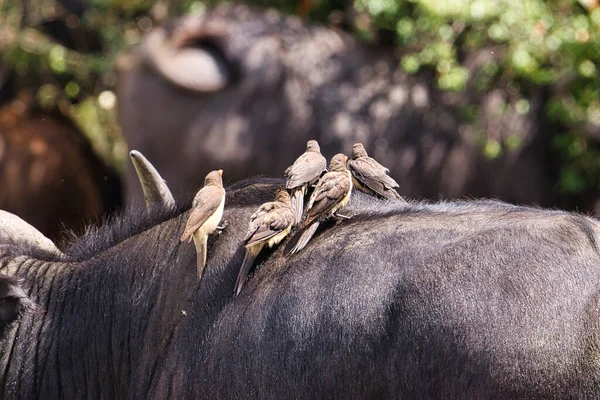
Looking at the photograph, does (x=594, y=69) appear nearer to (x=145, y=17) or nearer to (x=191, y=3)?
(x=191, y=3)

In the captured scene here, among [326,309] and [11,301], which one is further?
[11,301]

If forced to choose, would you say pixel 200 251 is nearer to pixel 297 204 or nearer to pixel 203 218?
pixel 203 218

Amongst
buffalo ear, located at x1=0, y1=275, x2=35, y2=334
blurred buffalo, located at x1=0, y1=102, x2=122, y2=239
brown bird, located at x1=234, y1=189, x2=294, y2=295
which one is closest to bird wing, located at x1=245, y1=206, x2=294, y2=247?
brown bird, located at x1=234, y1=189, x2=294, y2=295

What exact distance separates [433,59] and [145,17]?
11.7 ft

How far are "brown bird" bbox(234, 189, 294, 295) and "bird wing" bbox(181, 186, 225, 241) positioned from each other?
166mm

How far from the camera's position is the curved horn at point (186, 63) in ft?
29.2

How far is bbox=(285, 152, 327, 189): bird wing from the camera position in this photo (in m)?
3.59

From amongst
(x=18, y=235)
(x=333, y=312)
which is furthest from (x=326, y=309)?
(x=18, y=235)

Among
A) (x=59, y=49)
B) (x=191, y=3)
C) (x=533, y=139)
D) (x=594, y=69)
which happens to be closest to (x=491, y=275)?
(x=594, y=69)

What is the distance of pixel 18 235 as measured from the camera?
416 cm

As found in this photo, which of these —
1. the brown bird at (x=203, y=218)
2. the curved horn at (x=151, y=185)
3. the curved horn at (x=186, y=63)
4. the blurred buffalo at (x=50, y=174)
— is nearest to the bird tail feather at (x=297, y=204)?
the brown bird at (x=203, y=218)

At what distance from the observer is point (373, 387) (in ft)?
10.1

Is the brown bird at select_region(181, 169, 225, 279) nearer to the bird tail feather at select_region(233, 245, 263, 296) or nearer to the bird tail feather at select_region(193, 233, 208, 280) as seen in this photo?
the bird tail feather at select_region(193, 233, 208, 280)

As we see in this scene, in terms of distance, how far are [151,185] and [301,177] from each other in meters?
0.87
